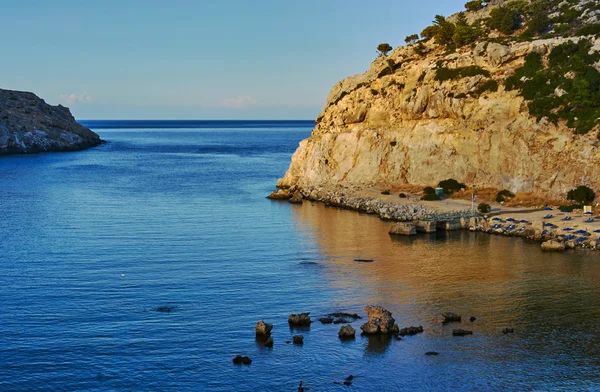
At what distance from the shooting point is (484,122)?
9906 cm

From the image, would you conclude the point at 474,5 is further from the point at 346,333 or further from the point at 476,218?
the point at 346,333

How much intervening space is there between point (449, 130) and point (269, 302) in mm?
57633

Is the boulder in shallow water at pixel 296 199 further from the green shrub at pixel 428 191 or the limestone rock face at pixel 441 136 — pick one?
the green shrub at pixel 428 191

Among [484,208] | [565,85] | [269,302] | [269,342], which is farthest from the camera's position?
[565,85]

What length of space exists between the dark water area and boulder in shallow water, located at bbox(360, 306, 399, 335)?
79cm

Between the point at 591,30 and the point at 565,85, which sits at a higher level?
the point at 591,30

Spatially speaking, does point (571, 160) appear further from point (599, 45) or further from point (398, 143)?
point (398, 143)

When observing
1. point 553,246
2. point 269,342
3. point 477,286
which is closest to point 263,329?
point 269,342

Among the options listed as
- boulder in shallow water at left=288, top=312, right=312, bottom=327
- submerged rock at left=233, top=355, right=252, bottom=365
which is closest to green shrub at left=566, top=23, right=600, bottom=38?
boulder in shallow water at left=288, top=312, right=312, bottom=327

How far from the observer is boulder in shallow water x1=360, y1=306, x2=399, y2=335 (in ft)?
154

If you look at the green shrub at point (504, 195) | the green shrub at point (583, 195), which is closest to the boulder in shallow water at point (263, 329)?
the green shrub at point (583, 195)

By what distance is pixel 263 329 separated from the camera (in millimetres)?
45812

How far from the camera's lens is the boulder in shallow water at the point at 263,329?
150 ft

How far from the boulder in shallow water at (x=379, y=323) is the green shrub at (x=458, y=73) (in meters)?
64.0
